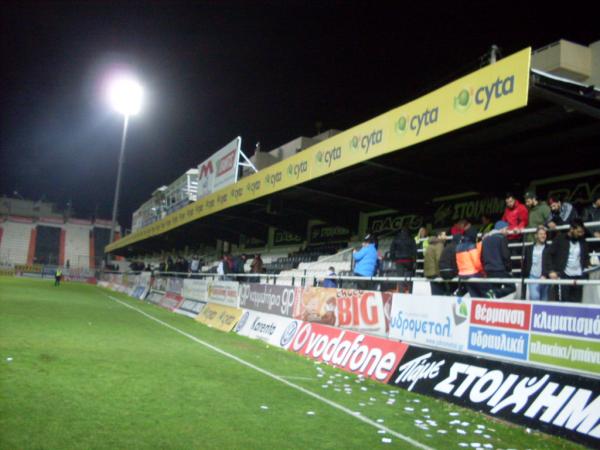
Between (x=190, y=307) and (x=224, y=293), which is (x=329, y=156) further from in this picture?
(x=190, y=307)

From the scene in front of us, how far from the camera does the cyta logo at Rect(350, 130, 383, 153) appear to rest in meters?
11.2

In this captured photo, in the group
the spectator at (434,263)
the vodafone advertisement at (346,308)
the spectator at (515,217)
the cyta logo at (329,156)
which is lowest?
the vodafone advertisement at (346,308)

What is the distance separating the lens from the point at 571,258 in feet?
24.1

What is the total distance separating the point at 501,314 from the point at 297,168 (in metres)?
8.35

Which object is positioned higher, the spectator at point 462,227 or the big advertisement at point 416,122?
the big advertisement at point 416,122

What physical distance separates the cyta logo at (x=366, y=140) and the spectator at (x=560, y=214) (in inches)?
149

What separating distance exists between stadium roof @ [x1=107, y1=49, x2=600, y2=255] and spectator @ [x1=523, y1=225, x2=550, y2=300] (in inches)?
77.4

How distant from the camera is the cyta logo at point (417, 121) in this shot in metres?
9.42

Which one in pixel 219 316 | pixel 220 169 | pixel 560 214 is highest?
pixel 220 169

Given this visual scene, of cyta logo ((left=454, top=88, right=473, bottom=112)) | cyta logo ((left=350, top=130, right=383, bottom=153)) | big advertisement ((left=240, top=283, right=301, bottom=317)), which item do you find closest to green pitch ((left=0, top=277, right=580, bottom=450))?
big advertisement ((left=240, top=283, right=301, bottom=317))

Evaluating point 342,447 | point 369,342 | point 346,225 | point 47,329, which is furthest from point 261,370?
point 346,225

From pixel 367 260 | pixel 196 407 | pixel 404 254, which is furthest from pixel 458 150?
pixel 196 407

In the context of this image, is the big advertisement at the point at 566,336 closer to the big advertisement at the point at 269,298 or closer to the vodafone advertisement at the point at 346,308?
the vodafone advertisement at the point at 346,308

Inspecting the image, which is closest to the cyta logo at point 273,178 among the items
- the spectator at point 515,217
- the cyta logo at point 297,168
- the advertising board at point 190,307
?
the cyta logo at point 297,168
